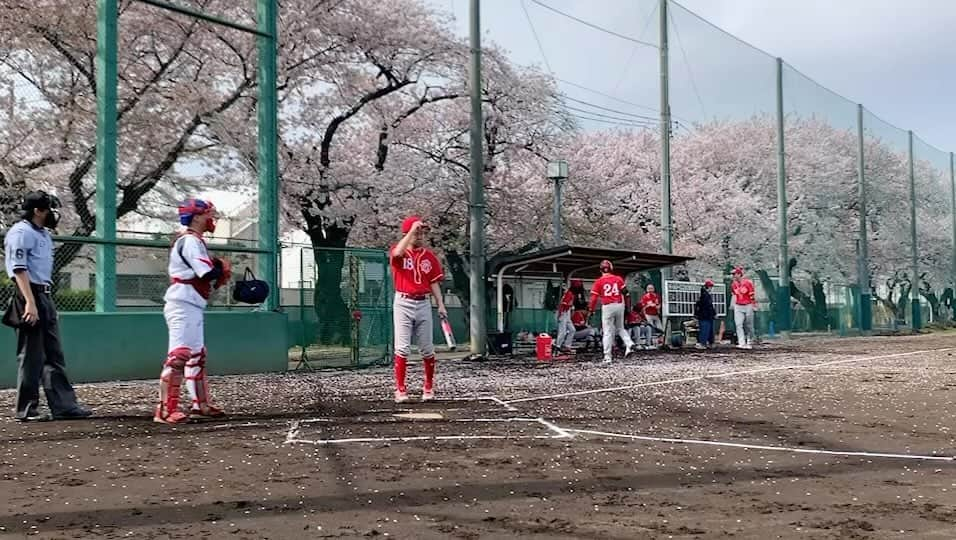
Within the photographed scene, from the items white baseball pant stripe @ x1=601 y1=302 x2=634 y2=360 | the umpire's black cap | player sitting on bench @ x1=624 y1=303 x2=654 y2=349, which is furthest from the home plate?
player sitting on bench @ x1=624 y1=303 x2=654 y2=349

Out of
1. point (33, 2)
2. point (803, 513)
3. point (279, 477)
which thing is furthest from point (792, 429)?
point (33, 2)

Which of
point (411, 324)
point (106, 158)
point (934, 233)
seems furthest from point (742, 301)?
point (934, 233)

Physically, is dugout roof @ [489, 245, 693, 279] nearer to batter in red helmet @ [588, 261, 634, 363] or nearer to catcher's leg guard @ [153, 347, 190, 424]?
batter in red helmet @ [588, 261, 634, 363]

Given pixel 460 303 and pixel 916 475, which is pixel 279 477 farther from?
pixel 460 303

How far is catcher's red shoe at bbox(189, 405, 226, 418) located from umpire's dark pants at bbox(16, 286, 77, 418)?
1.10m

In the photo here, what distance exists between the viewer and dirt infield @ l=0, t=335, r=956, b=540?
14.4 feet

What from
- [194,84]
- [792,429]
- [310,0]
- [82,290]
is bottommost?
[792,429]

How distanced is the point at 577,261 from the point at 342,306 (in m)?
6.55

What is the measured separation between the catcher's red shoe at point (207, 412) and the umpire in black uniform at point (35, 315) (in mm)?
1010

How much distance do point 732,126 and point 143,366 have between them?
3251 cm

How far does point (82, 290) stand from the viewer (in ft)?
41.4

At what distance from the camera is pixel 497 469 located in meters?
5.74

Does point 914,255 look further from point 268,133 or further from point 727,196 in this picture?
point 268,133

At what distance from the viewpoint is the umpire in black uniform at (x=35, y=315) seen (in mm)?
7855
